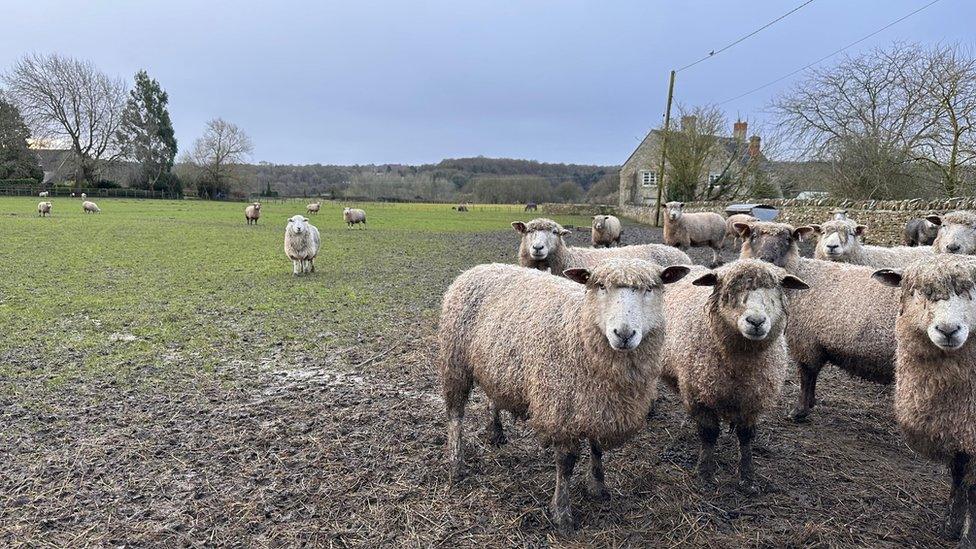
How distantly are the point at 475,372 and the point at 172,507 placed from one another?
7.56ft

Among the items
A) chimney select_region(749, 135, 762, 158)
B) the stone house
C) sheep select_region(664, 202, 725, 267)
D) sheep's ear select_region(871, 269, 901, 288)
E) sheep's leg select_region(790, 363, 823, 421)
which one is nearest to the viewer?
sheep's ear select_region(871, 269, 901, 288)

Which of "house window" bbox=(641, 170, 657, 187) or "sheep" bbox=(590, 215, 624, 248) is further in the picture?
"house window" bbox=(641, 170, 657, 187)

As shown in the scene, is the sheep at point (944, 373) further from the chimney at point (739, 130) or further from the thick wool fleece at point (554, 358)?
the chimney at point (739, 130)

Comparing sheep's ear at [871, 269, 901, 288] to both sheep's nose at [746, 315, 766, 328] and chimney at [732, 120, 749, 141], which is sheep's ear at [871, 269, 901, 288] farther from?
chimney at [732, 120, 749, 141]

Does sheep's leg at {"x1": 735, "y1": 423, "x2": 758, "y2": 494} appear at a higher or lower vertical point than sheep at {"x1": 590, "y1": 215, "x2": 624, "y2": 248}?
lower

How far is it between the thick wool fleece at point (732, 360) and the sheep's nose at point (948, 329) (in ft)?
2.82

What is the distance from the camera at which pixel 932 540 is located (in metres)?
3.32

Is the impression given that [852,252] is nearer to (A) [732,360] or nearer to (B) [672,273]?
(A) [732,360]

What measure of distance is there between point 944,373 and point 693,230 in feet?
49.9

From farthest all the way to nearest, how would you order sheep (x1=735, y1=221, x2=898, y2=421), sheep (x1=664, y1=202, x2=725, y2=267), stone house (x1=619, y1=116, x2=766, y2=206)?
1. stone house (x1=619, y1=116, x2=766, y2=206)
2. sheep (x1=664, y1=202, x2=725, y2=267)
3. sheep (x1=735, y1=221, x2=898, y2=421)

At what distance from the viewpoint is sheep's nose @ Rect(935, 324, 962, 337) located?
3033 millimetres

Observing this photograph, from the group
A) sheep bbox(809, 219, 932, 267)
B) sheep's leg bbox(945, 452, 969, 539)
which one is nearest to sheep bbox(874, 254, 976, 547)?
sheep's leg bbox(945, 452, 969, 539)

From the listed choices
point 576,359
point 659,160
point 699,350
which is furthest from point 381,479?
point 659,160

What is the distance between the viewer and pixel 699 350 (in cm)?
410
